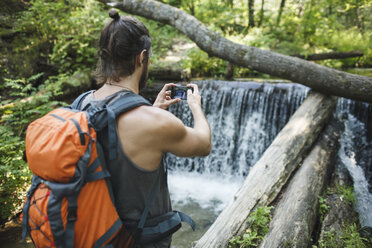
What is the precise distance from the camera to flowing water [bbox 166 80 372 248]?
5.31 m

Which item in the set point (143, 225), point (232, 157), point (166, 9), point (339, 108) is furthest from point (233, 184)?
point (166, 9)

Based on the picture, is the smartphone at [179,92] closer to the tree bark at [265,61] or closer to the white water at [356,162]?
the white water at [356,162]

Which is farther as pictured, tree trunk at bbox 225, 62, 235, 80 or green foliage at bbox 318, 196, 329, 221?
tree trunk at bbox 225, 62, 235, 80

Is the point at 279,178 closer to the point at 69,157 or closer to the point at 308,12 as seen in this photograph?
the point at 69,157

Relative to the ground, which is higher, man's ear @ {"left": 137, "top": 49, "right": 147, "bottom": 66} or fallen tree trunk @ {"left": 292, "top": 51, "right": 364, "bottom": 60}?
fallen tree trunk @ {"left": 292, "top": 51, "right": 364, "bottom": 60}

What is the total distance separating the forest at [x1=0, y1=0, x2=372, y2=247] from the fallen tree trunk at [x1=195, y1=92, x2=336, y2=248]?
3.10 meters

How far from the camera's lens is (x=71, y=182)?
1163 mm

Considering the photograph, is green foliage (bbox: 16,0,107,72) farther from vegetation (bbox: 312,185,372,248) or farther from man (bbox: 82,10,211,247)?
vegetation (bbox: 312,185,372,248)

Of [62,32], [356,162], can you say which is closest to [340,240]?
[356,162]

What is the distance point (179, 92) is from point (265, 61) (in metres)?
4.50

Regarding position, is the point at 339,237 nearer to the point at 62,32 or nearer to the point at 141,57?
the point at 141,57

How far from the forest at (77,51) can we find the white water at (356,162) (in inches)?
103

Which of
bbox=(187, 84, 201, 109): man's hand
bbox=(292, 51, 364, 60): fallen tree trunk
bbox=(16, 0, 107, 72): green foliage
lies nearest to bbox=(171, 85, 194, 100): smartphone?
bbox=(187, 84, 201, 109): man's hand

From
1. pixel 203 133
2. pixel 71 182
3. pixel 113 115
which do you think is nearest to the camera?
pixel 71 182
